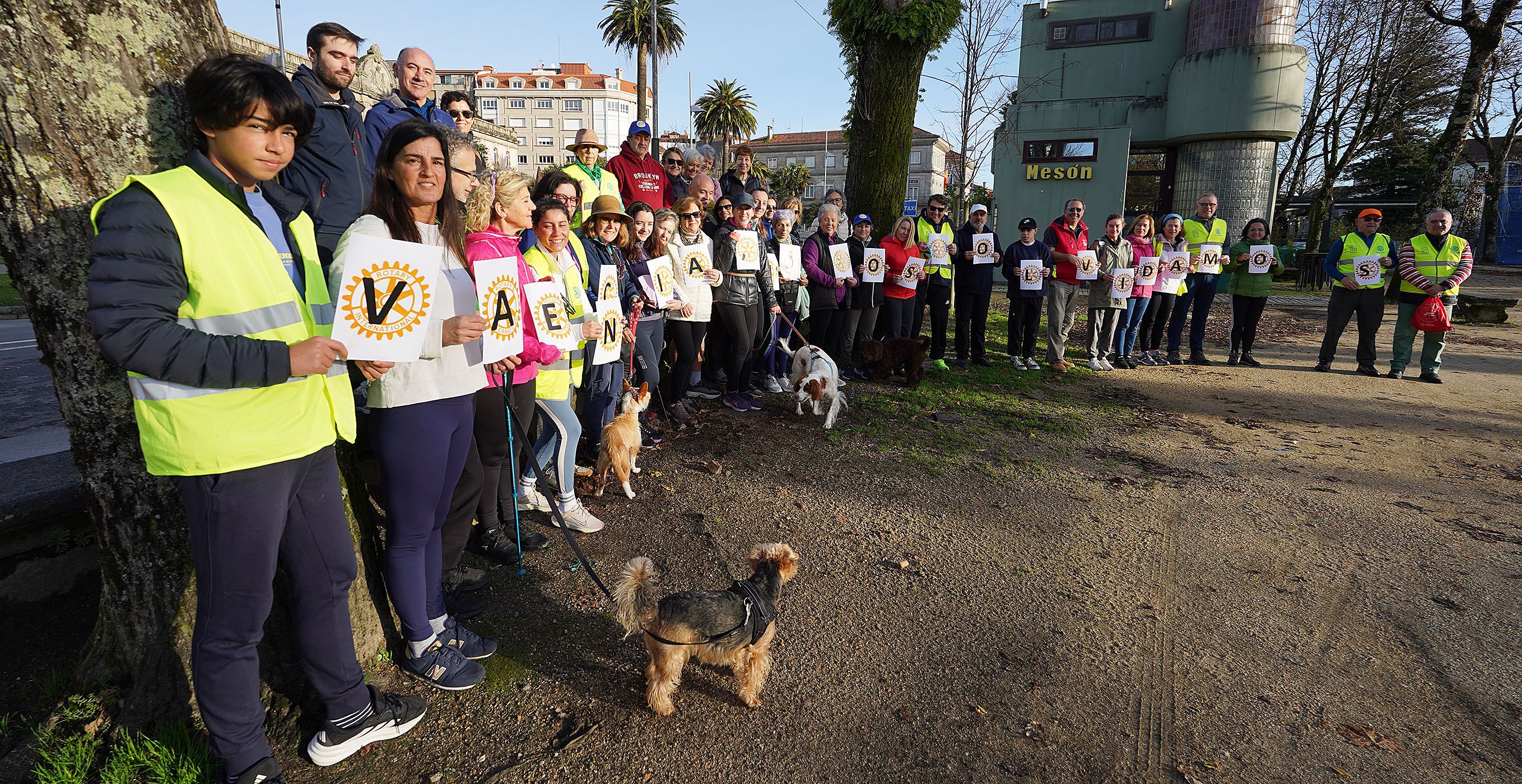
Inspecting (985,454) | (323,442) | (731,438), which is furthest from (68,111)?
(985,454)

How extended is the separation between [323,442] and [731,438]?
4495 mm

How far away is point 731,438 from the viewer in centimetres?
668

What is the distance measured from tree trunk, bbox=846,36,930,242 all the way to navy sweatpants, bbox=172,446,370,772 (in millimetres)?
9428

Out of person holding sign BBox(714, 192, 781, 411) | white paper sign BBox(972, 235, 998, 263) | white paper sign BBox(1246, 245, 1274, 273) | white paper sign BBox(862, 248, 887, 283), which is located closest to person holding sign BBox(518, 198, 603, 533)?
person holding sign BBox(714, 192, 781, 411)

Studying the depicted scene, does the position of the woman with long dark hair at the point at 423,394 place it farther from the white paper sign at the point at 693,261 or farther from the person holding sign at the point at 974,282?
the person holding sign at the point at 974,282

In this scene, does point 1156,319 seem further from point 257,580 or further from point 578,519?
point 257,580

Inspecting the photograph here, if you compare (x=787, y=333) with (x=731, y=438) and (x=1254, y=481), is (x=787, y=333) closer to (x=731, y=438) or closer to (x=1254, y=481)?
(x=731, y=438)

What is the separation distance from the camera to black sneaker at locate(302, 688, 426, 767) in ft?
8.55

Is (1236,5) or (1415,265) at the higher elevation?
(1236,5)

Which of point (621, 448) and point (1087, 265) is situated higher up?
point (1087, 265)

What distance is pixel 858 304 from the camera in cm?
929

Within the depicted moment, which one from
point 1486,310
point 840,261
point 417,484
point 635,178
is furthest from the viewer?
point 1486,310

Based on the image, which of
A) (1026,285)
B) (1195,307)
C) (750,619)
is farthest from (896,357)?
(750,619)

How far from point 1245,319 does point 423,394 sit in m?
12.1
